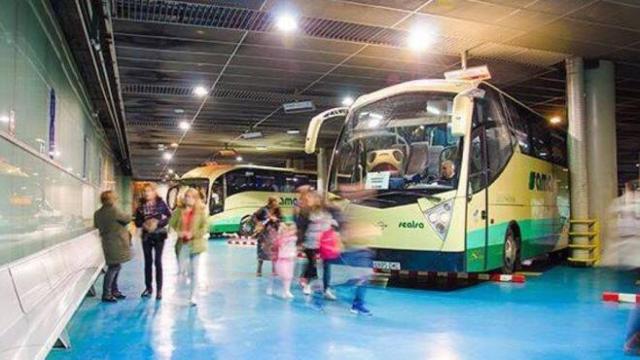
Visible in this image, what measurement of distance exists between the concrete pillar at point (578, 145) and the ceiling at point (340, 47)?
61cm

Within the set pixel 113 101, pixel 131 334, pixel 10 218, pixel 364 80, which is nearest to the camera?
pixel 10 218

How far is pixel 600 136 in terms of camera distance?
12.1 metres

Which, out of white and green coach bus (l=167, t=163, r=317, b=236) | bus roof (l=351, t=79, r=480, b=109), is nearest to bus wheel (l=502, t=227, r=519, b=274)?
bus roof (l=351, t=79, r=480, b=109)

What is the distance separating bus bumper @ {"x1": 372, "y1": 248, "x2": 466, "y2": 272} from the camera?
8.15 metres

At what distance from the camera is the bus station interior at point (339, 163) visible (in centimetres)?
525

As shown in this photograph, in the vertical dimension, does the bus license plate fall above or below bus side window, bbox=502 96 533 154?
below

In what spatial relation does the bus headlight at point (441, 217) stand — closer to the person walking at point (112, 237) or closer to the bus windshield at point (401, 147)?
the bus windshield at point (401, 147)

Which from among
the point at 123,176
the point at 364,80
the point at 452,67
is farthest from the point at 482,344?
the point at 123,176

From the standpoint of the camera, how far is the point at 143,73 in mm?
13000

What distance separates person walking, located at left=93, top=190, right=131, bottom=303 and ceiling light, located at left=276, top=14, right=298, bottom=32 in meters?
4.02

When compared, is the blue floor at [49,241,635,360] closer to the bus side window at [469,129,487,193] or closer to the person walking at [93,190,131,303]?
the person walking at [93,190,131,303]

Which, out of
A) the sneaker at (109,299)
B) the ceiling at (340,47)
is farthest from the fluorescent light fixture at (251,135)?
the sneaker at (109,299)

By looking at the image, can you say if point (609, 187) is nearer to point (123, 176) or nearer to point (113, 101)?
point (113, 101)

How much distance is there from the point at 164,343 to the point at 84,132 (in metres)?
8.94
